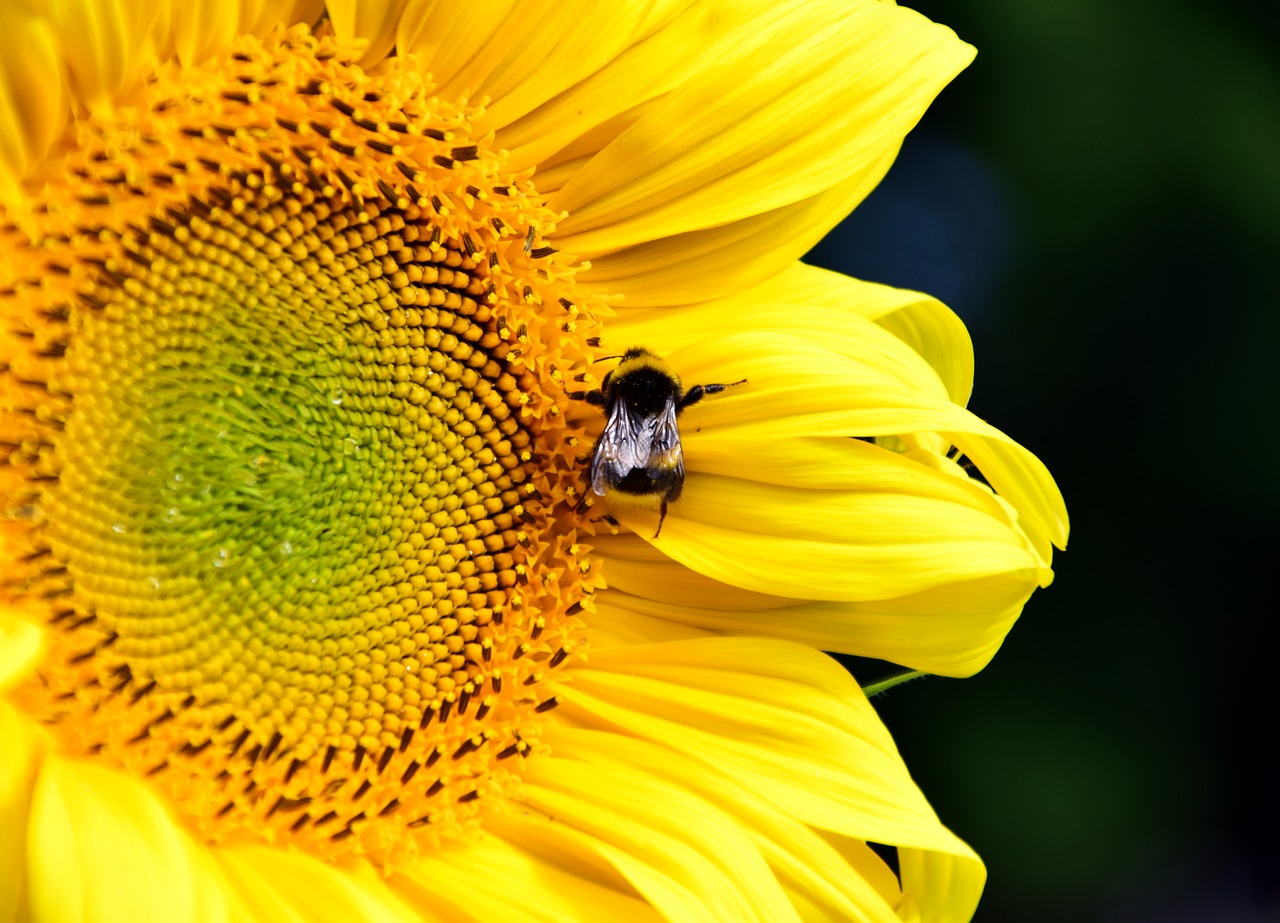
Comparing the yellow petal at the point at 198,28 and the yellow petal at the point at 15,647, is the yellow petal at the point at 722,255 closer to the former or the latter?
the yellow petal at the point at 198,28

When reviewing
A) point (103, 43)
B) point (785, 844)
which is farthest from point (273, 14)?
point (785, 844)

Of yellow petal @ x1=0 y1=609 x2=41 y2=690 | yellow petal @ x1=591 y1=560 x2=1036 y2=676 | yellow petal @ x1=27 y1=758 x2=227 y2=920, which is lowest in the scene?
yellow petal @ x1=27 y1=758 x2=227 y2=920

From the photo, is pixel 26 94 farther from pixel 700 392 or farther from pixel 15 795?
pixel 700 392

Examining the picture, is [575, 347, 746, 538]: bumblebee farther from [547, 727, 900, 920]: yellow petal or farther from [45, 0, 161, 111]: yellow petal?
[45, 0, 161, 111]: yellow petal

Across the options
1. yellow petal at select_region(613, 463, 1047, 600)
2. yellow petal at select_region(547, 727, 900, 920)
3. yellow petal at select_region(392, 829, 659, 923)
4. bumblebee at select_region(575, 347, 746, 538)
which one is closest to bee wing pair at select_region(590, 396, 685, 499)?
bumblebee at select_region(575, 347, 746, 538)

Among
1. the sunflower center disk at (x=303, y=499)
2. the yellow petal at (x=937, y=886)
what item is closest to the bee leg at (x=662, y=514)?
the sunflower center disk at (x=303, y=499)
